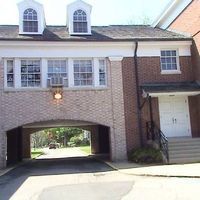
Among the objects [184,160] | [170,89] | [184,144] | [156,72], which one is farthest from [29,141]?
[184,160]

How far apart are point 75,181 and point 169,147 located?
21.6 feet

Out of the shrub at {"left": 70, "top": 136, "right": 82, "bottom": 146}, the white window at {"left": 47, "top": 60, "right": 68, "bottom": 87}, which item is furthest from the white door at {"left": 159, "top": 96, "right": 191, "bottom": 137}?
the shrub at {"left": 70, "top": 136, "right": 82, "bottom": 146}

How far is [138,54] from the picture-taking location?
20891mm

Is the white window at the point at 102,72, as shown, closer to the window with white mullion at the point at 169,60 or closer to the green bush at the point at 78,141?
the window with white mullion at the point at 169,60

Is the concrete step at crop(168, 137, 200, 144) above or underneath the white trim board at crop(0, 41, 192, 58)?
underneath

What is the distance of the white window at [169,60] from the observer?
845 inches

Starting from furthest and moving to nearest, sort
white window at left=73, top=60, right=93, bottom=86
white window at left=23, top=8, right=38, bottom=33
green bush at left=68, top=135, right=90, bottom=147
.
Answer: green bush at left=68, top=135, right=90, bottom=147 → white window at left=23, top=8, right=38, bottom=33 → white window at left=73, top=60, right=93, bottom=86

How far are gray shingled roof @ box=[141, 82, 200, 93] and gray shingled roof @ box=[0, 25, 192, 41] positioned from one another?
8.18ft

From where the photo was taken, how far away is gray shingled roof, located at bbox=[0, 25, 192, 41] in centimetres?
2021

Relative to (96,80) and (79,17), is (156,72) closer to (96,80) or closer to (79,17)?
(96,80)

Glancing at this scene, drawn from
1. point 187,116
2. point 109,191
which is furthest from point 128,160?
point 109,191

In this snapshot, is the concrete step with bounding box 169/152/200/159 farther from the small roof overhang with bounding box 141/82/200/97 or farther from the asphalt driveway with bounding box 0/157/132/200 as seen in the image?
the asphalt driveway with bounding box 0/157/132/200

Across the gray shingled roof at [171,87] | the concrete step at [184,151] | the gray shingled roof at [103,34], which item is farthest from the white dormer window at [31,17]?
the concrete step at [184,151]

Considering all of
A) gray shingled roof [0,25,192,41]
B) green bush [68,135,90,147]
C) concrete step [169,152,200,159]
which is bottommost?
concrete step [169,152,200,159]
